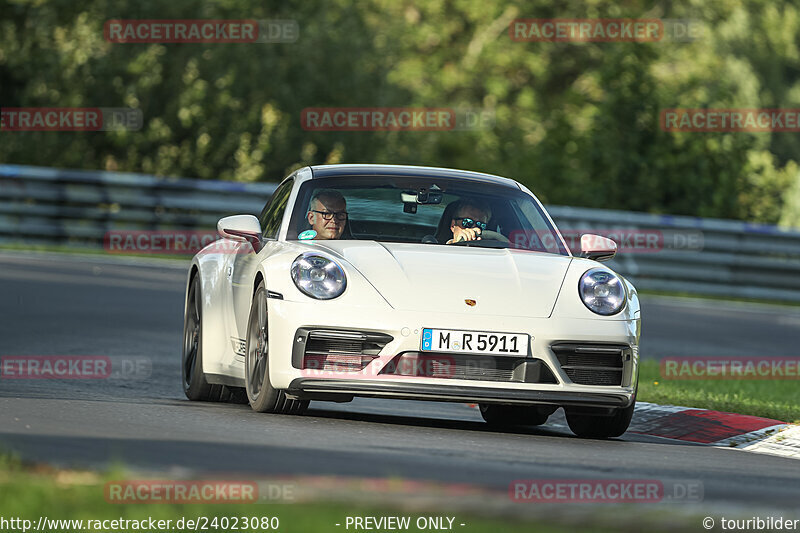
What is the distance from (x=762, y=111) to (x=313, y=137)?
16.1 m

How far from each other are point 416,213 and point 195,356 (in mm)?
1819

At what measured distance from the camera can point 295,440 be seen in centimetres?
786

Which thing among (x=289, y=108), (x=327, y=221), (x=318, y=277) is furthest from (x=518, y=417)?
(x=289, y=108)

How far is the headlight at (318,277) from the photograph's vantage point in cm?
881

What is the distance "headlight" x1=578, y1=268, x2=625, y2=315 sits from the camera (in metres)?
9.04

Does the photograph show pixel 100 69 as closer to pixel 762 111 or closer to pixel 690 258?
pixel 690 258

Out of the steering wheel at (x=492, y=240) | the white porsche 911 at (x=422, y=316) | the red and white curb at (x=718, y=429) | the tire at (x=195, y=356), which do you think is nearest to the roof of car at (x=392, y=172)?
the white porsche 911 at (x=422, y=316)

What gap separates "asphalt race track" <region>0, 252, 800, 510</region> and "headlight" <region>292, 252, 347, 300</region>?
0.71 meters

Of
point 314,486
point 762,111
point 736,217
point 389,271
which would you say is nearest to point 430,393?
point 389,271

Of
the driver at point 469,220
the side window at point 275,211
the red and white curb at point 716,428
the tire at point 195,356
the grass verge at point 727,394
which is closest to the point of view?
the red and white curb at point 716,428

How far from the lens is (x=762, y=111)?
4306cm

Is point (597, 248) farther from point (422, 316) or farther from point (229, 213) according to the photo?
point (229, 213)

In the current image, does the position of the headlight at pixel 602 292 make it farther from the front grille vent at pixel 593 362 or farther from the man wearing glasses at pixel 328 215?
the man wearing glasses at pixel 328 215

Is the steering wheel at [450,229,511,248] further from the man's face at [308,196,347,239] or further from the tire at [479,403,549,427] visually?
the tire at [479,403,549,427]
